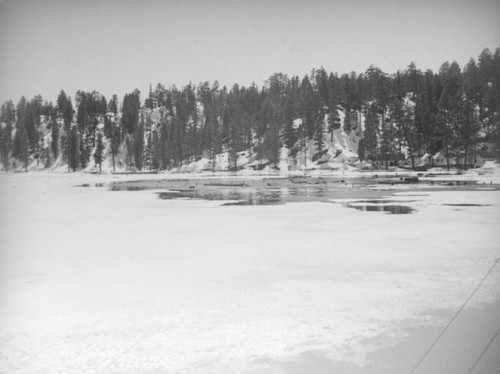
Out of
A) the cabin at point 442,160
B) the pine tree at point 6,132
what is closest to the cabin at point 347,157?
the cabin at point 442,160

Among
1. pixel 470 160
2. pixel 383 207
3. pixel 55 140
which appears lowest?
pixel 383 207

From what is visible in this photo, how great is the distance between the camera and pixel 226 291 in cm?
876

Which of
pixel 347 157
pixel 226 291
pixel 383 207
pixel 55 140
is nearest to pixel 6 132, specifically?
pixel 55 140

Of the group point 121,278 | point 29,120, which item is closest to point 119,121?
point 29,120

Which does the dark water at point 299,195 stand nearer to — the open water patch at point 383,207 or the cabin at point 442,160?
the open water patch at point 383,207

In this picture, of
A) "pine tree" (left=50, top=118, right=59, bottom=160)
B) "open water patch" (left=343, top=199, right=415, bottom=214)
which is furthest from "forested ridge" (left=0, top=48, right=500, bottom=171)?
"open water patch" (left=343, top=199, right=415, bottom=214)

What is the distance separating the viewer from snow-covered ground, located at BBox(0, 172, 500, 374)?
19.7 feet

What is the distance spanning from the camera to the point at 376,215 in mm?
20562

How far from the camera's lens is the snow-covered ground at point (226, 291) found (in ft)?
19.7

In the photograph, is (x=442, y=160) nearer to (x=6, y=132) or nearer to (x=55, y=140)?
(x=55, y=140)

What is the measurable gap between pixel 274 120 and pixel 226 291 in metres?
127

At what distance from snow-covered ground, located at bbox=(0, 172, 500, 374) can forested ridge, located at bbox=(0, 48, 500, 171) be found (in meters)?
79.3

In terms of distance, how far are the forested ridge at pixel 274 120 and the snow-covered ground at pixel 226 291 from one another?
79270mm

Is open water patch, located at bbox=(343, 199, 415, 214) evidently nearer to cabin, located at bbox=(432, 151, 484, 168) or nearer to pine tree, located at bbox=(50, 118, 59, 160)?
cabin, located at bbox=(432, 151, 484, 168)
